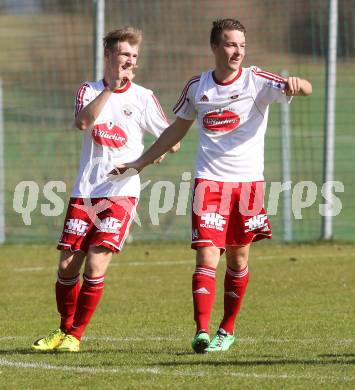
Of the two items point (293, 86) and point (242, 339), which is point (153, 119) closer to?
point (293, 86)

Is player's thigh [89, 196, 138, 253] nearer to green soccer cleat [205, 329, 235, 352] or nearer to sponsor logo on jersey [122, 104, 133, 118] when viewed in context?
sponsor logo on jersey [122, 104, 133, 118]

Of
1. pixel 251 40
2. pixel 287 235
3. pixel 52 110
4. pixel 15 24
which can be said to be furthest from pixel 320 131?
pixel 15 24

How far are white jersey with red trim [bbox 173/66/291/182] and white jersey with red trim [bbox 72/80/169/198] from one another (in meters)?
0.57

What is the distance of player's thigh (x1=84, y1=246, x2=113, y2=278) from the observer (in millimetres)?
8383

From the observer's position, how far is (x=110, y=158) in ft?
27.8

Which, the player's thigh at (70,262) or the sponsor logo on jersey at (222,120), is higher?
the sponsor logo on jersey at (222,120)

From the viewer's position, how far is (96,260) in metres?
8.38

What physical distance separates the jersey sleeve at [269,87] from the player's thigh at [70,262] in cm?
172

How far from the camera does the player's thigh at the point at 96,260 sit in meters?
8.38

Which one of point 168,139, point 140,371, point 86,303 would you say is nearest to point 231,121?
point 168,139

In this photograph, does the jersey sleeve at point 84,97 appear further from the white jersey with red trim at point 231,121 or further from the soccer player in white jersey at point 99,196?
the white jersey with red trim at point 231,121

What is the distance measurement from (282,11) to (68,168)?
429 centimetres

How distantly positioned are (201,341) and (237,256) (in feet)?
2.73

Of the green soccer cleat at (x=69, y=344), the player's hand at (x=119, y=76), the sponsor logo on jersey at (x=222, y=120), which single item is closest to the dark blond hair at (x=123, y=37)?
the player's hand at (x=119, y=76)
